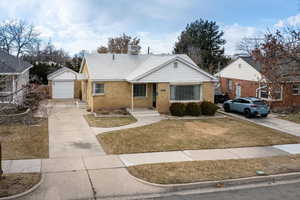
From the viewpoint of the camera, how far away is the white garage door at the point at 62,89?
106ft

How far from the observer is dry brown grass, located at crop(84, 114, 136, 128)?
18998mm

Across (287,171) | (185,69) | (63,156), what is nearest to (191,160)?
(287,171)

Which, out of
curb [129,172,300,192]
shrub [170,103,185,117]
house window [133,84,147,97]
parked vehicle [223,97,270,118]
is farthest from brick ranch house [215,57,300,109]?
curb [129,172,300,192]

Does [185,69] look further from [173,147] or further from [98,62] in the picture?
[173,147]

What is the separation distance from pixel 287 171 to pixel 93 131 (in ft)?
33.9

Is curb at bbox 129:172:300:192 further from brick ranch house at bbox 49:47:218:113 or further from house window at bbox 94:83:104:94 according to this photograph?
house window at bbox 94:83:104:94

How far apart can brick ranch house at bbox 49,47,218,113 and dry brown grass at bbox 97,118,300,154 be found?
4.21 m

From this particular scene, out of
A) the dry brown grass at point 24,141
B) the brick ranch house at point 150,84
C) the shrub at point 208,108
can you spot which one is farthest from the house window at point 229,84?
the dry brown grass at point 24,141

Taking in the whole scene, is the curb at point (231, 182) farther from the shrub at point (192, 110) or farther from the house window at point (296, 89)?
the house window at point (296, 89)

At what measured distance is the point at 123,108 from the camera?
24.6 meters

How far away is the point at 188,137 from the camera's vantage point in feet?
52.5

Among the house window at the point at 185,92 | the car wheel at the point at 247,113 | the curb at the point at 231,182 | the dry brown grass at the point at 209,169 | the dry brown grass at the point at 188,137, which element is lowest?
the curb at the point at 231,182

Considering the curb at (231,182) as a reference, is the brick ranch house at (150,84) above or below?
above

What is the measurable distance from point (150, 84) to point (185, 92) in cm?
300
